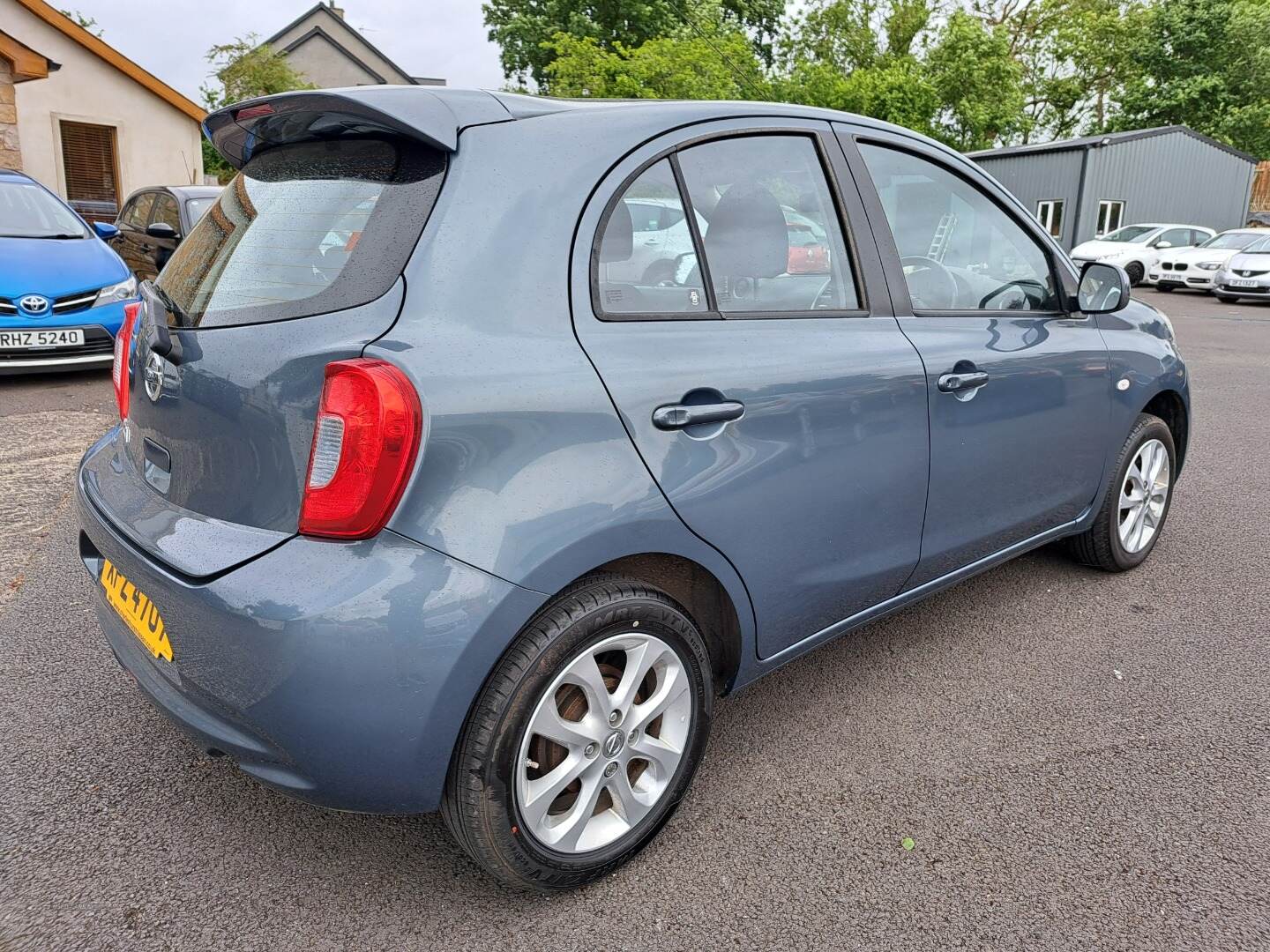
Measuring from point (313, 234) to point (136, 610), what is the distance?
89cm

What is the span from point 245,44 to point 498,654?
32483mm

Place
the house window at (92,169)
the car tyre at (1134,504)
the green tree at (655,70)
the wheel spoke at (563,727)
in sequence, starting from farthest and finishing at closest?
the green tree at (655,70) → the house window at (92,169) → the car tyre at (1134,504) → the wheel spoke at (563,727)

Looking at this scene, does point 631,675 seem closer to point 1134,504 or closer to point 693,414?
point 693,414

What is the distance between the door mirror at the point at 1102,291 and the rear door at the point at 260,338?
2397 millimetres

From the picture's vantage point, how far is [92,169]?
1825cm

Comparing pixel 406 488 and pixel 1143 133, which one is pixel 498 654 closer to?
pixel 406 488

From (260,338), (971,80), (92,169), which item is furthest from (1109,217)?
(260,338)

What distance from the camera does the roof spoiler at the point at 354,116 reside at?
1.94 meters

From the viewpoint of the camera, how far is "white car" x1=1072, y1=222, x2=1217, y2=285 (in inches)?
861

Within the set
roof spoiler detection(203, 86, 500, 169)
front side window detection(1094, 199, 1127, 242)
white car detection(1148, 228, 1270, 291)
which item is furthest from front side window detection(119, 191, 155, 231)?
front side window detection(1094, 199, 1127, 242)

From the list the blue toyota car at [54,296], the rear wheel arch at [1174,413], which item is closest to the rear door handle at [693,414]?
the rear wheel arch at [1174,413]

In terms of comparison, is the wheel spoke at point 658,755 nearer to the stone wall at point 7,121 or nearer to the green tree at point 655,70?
the stone wall at point 7,121

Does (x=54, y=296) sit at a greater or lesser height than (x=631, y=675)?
greater

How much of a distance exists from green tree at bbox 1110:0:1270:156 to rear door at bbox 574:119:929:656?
39609mm
